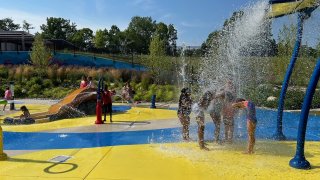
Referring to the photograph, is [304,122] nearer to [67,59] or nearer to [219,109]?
[219,109]

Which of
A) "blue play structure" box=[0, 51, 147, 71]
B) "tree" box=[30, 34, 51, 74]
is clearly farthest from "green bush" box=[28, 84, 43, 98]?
"blue play structure" box=[0, 51, 147, 71]

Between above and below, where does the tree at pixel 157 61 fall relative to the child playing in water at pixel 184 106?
above

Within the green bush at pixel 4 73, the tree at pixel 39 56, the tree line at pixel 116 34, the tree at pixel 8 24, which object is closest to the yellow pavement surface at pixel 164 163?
the green bush at pixel 4 73

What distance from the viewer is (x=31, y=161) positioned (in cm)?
838

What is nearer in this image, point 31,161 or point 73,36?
point 31,161

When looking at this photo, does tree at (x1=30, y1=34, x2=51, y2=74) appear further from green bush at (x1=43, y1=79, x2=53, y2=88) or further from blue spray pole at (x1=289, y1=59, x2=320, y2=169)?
blue spray pole at (x1=289, y1=59, x2=320, y2=169)

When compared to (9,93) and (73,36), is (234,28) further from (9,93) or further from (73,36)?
(73,36)

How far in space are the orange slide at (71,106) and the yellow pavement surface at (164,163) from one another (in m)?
6.50

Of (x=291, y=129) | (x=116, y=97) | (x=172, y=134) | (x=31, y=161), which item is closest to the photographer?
(x=31, y=161)

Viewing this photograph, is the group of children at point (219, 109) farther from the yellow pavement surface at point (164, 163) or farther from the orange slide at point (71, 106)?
the orange slide at point (71, 106)

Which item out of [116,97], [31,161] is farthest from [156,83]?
[31,161]

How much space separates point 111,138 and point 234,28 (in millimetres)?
5066

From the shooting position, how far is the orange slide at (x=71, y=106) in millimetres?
15795

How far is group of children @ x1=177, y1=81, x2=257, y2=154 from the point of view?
28.4 feet
